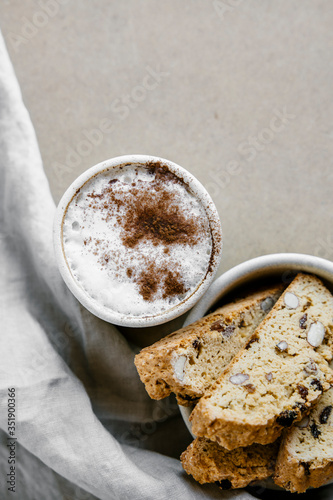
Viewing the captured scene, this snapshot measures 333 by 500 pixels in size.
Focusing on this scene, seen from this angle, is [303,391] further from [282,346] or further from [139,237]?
[139,237]

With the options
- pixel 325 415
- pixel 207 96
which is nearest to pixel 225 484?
pixel 325 415

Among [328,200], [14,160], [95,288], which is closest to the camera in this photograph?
[95,288]

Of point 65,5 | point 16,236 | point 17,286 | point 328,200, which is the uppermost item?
point 65,5

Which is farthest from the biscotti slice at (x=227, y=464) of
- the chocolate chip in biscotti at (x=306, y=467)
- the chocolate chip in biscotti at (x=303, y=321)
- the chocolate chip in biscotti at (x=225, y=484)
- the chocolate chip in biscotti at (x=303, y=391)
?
the chocolate chip in biscotti at (x=303, y=321)

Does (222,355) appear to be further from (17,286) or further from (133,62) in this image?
(133,62)

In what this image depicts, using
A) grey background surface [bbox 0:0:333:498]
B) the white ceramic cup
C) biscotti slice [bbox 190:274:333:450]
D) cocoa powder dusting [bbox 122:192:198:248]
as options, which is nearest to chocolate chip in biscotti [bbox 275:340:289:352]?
biscotti slice [bbox 190:274:333:450]

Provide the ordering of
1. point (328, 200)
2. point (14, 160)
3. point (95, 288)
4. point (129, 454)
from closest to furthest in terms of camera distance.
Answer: point (95, 288) < point (129, 454) < point (14, 160) < point (328, 200)

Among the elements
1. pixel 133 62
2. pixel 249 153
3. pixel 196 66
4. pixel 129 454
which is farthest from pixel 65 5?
pixel 129 454

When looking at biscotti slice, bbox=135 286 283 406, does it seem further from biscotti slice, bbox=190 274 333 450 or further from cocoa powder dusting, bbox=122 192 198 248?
cocoa powder dusting, bbox=122 192 198 248
